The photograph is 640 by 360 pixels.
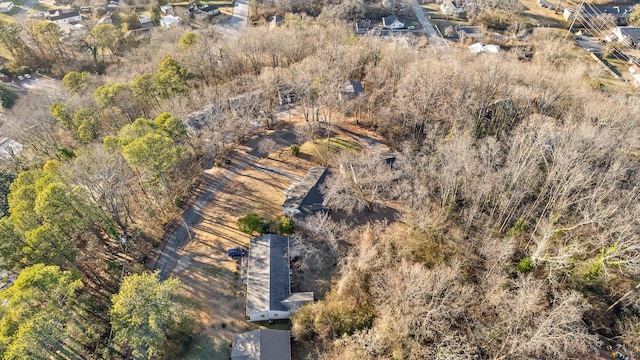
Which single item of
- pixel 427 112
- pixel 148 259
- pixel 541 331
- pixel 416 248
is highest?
pixel 427 112

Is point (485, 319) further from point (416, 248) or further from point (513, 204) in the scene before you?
point (513, 204)

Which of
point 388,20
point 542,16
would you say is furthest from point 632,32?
point 388,20

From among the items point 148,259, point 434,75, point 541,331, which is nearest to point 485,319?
point 541,331

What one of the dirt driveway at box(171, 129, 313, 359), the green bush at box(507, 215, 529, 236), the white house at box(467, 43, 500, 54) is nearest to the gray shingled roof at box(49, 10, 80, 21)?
the dirt driveway at box(171, 129, 313, 359)

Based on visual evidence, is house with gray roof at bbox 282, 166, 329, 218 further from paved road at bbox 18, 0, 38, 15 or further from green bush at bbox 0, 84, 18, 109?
paved road at bbox 18, 0, 38, 15

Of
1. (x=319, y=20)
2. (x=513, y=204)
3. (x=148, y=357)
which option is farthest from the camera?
(x=319, y=20)

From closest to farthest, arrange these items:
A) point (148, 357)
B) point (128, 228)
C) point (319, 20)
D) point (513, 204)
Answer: point (148, 357) → point (513, 204) → point (128, 228) → point (319, 20)
